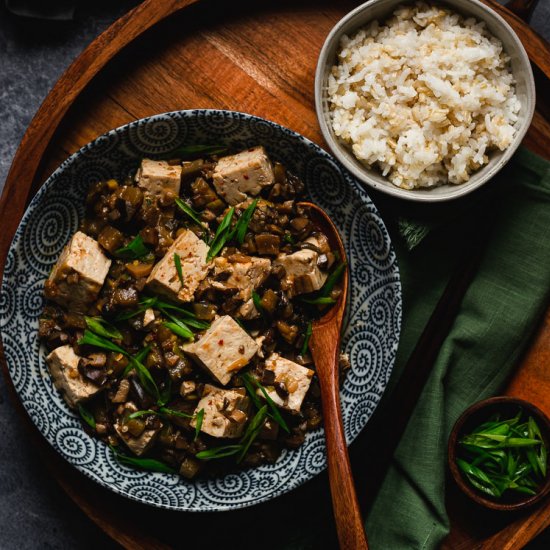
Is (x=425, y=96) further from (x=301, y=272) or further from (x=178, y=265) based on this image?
(x=178, y=265)

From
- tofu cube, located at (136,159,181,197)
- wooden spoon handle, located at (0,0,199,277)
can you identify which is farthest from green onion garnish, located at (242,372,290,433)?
wooden spoon handle, located at (0,0,199,277)

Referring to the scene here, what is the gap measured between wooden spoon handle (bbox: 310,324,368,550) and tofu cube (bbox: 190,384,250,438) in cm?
32

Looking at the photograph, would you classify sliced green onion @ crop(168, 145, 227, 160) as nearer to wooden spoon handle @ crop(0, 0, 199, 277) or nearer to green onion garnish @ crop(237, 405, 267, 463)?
wooden spoon handle @ crop(0, 0, 199, 277)

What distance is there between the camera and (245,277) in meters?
2.37

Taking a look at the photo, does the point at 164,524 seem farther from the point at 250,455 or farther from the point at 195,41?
the point at 195,41

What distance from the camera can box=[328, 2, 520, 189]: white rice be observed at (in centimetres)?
251

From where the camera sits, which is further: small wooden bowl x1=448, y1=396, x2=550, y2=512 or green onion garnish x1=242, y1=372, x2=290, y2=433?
small wooden bowl x1=448, y1=396, x2=550, y2=512

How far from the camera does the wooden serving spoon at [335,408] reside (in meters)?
2.26

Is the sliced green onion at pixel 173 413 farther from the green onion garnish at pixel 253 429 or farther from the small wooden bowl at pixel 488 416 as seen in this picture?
the small wooden bowl at pixel 488 416

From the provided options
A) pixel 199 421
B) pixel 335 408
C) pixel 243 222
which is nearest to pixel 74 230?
pixel 243 222

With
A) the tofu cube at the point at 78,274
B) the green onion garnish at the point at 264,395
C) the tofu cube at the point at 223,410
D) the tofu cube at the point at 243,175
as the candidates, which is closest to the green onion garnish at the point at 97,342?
the tofu cube at the point at 78,274

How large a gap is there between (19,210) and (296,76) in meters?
1.27

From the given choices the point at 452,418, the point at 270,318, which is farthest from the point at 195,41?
the point at 452,418

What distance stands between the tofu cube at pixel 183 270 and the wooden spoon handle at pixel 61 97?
68cm
